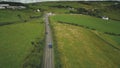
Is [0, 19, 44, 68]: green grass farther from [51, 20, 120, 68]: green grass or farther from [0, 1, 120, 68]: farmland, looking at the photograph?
[51, 20, 120, 68]: green grass

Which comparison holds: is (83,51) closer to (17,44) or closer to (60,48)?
(60,48)

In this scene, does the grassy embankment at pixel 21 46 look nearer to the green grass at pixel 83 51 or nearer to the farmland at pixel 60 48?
the farmland at pixel 60 48

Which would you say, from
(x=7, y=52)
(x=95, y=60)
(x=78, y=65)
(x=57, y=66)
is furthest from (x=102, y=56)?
(x=7, y=52)

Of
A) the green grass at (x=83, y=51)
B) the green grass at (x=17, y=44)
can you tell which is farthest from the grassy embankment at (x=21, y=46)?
the green grass at (x=83, y=51)

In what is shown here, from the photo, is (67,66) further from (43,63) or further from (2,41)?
(2,41)

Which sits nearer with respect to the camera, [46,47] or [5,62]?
[5,62]
